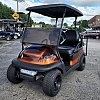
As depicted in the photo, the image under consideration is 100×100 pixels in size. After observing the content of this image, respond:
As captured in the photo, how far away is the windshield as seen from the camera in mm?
3656

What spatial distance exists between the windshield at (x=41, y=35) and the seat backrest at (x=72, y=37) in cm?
155

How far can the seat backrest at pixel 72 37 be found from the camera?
5.11 meters

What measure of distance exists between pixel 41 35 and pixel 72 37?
163cm

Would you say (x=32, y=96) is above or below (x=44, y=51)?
below

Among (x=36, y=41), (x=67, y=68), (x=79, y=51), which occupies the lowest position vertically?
(x=67, y=68)

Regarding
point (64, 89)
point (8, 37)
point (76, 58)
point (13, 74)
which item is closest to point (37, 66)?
point (13, 74)

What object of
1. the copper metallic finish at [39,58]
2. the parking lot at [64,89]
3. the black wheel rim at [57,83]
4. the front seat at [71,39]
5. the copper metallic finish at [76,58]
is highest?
the front seat at [71,39]

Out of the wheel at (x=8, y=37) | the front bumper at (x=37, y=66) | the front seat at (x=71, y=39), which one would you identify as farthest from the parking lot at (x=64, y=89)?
the wheel at (x=8, y=37)

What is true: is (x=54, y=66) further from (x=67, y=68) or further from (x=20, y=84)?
(x=20, y=84)

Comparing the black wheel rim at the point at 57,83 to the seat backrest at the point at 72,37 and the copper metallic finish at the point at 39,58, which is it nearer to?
the copper metallic finish at the point at 39,58

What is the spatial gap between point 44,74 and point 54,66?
32 cm

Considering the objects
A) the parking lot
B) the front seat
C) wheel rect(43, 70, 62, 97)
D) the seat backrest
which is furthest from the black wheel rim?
the seat backrest

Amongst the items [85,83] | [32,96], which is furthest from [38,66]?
[85,83]

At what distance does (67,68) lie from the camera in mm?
4113
